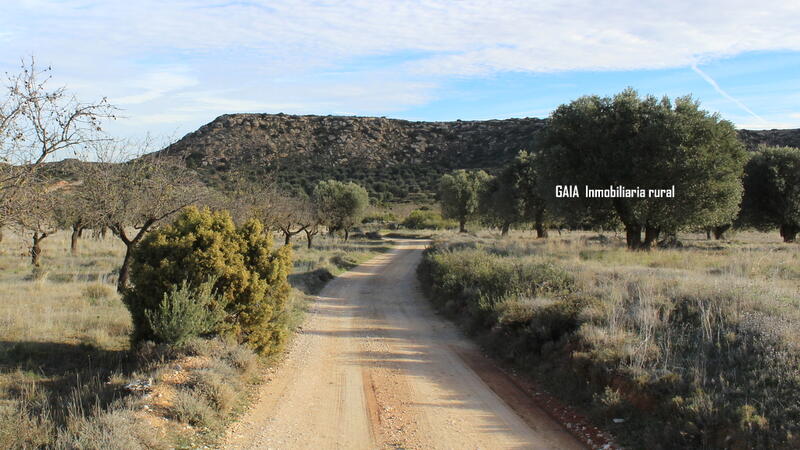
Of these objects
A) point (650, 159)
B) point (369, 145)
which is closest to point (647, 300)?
point (650, 159)

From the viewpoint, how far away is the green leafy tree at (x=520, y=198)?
39.2m

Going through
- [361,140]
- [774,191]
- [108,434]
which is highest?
[361,140]

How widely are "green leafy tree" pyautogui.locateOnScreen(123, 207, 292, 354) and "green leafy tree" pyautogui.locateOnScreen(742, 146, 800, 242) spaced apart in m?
34.0

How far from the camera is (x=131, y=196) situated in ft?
45.7

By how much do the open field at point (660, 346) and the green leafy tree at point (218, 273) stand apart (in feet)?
14.5

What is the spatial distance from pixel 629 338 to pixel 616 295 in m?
2.28

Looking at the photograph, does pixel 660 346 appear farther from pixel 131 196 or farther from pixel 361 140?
pixel 361 140

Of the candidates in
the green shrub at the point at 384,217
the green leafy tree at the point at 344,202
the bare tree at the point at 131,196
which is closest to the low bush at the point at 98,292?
the bare tree at the point at 131,196

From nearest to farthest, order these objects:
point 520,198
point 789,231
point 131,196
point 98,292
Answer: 1. point 98,292
2. point 131,196
3. point 789,231
4. point 520,198

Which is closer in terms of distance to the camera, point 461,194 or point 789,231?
point 789,231

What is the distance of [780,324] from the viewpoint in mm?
6680

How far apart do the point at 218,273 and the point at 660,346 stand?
Result: 6.80 m

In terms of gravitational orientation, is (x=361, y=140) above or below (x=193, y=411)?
above

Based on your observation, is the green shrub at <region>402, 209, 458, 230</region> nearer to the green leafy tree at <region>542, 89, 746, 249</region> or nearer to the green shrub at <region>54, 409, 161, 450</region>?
the green leafy tree at <region>542, 89, 746, 249</region>
